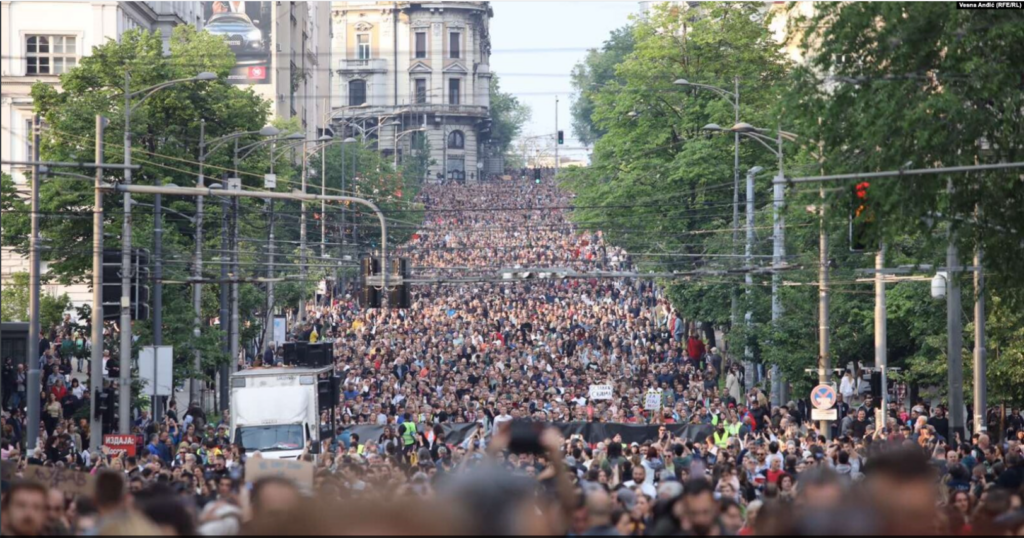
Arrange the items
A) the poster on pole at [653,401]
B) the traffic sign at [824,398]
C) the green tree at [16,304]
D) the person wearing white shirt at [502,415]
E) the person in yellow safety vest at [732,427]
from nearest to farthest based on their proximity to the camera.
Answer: the person in yellow safety vest at [732,427], the traffic sign at [824,398], the person wearing white shirt at [502,415], the poster on pole at [653,401], the green tree at [16,304]

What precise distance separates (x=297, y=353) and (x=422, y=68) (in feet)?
437

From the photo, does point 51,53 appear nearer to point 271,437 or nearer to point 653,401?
point 653,401

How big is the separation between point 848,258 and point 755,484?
19.6 meters

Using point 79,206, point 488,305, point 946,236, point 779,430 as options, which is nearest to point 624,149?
point 488,305

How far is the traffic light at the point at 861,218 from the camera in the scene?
73.7ft

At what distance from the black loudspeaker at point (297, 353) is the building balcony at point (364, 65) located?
13114 cm

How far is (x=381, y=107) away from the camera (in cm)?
15138

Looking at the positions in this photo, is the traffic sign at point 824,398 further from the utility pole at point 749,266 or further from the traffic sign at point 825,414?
the utility pole at point 749,266

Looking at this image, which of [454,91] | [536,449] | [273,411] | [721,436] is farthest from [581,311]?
[454,91]

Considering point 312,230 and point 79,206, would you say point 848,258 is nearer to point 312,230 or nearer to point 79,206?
point 79,206

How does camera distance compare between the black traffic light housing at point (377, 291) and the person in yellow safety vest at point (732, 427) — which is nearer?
the person in yellow safety vest at point (732, 427)

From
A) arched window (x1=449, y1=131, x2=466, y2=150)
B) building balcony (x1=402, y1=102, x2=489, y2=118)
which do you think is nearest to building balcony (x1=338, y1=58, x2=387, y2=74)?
building balcony (x1=402, y1=102, x2=489, y2=118)

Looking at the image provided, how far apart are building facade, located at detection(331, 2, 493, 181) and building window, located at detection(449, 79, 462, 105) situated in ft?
0.33

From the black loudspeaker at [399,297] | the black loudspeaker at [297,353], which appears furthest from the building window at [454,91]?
the black loudspeaker at [399,297]
